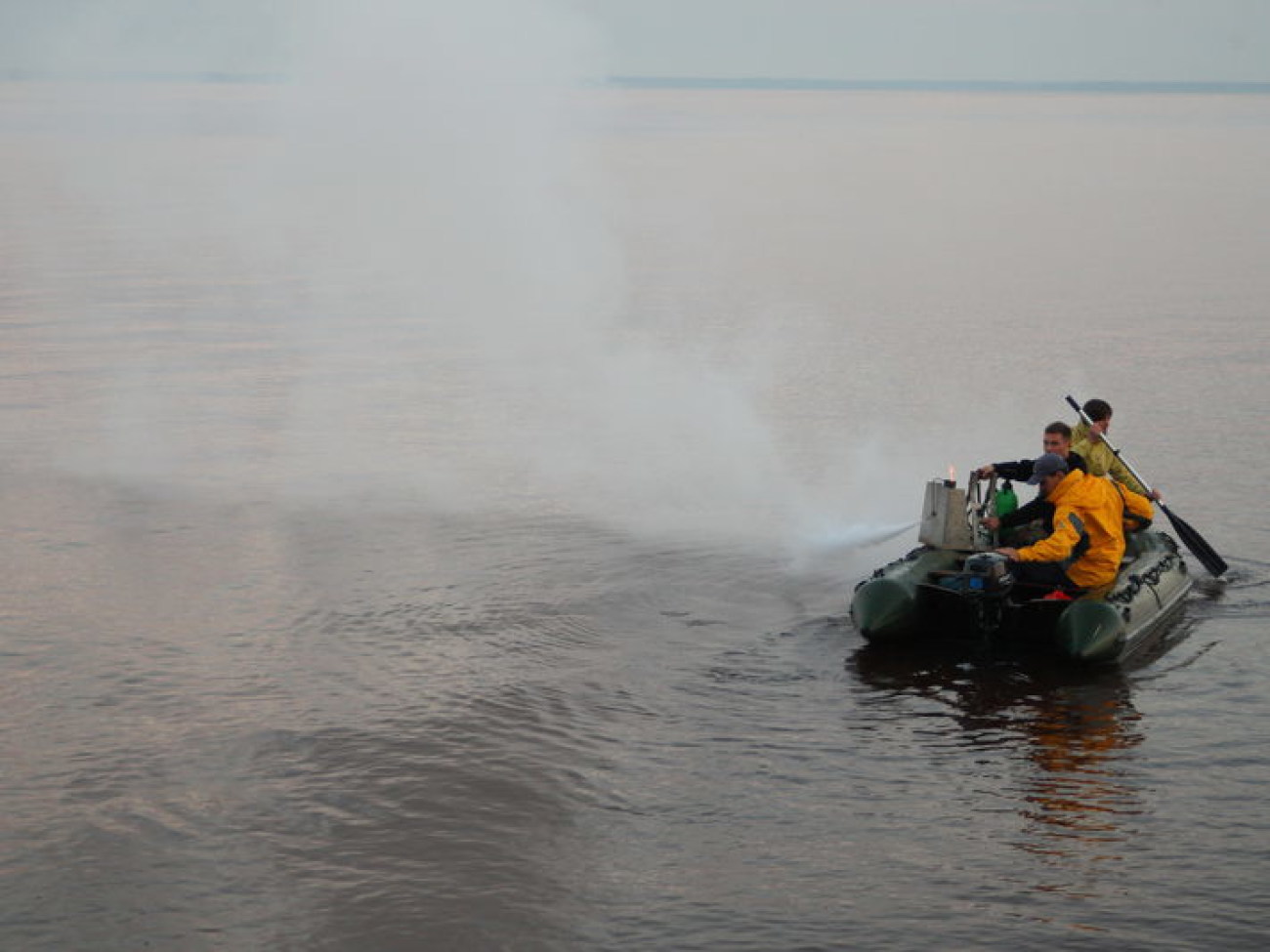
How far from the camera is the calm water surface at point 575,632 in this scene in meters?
12.0

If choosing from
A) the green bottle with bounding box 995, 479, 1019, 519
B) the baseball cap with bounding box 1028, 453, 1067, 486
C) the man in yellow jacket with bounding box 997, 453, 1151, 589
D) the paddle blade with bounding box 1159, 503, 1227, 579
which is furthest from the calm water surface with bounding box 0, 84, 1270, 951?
the green bottle with bounding box 995, 479, 1019, 519

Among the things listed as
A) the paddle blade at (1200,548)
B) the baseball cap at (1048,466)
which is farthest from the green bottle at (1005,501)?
the paddle blade at (1200,548)

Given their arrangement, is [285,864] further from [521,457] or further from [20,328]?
[20,328]

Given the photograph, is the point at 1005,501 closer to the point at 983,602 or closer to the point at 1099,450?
the point at 1099,450

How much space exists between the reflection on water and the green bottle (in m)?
2.01

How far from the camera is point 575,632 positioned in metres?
17.4

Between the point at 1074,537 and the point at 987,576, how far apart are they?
2.75ft

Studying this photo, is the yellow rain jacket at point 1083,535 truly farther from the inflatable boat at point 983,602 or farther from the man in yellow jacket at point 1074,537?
the inflatable boat at point 983,602

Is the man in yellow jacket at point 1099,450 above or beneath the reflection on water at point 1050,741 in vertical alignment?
above

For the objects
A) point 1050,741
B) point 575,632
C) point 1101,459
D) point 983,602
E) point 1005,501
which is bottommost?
point 1050,741

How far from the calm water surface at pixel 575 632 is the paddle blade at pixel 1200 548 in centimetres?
38

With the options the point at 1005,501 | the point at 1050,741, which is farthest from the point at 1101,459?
the point at 1050,741

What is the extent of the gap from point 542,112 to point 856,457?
42.3ft

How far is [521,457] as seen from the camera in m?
25.5
